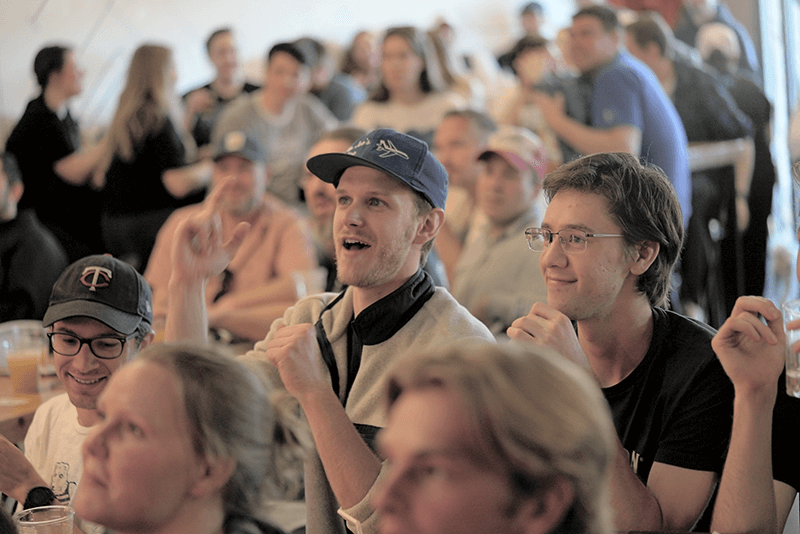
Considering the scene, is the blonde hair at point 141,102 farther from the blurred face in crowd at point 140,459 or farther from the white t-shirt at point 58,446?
the blurred face in crowd at point 140,459

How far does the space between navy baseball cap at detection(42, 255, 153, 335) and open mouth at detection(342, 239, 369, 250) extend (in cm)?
55

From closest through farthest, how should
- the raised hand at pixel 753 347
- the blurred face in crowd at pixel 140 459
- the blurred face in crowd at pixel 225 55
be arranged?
1. the blurred face in crowd at pixel 140 459
2. the raised hand at pixel 753 347
3. the blurred face in crowd at pixel 225 55

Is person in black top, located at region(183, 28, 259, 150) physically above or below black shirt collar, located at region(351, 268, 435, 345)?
above

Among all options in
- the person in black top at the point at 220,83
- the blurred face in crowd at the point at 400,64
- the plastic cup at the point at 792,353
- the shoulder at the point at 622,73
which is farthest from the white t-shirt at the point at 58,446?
the person in black top at the point at 220,83

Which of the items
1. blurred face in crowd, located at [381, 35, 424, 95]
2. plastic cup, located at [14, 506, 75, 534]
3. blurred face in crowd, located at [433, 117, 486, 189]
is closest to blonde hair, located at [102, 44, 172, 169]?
blurred face in crowd, located at [381, 35, 424, 95]

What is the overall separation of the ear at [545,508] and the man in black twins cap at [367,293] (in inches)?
33.8

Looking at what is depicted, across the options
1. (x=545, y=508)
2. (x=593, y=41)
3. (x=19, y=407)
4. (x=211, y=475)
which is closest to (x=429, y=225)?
(x=211, y=475)

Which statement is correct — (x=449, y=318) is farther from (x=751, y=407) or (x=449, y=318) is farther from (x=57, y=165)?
(x=57, y=165)

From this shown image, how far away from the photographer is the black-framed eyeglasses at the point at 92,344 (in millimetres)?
2029

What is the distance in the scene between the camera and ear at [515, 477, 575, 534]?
89cm

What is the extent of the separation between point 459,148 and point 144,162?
180 cm

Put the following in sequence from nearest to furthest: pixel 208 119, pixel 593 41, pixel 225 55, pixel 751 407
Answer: pixel 751 407
pixel 593 41
pixel 208 119
pixel 225 55

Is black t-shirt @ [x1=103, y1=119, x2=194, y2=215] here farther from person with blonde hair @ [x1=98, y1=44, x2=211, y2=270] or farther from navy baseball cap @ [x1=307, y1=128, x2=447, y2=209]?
navy baseball cap @ [x1=307, y1=128, x2=447, y2=209]

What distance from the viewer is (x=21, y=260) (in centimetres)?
409
